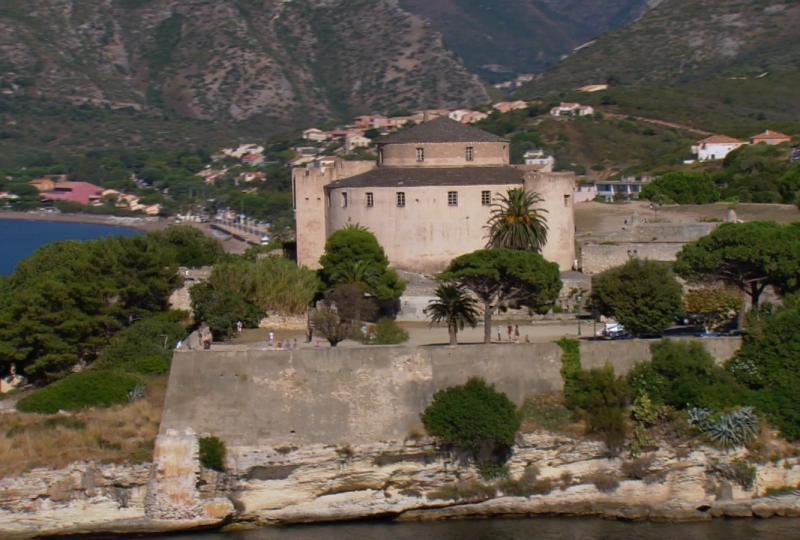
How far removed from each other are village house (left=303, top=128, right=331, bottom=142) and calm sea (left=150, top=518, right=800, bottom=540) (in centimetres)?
14470

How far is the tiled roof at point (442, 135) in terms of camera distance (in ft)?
171

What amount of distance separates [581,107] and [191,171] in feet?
199

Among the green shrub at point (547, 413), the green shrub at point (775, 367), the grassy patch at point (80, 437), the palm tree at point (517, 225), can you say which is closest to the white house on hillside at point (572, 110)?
the palm tree at point (517, 225)

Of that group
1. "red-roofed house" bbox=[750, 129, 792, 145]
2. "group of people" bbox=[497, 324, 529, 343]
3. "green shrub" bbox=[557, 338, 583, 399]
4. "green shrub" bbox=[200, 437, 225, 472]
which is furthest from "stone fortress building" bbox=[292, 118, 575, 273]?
"red-roofed house" bbox=[750, 129, 792, 145]

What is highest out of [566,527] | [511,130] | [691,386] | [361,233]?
[511,130]

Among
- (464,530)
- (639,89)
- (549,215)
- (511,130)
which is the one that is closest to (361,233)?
(549,215)

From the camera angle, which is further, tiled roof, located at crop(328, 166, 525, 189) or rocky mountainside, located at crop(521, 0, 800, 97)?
rocky mountainside, located at crop(521, 0, 800, 97)

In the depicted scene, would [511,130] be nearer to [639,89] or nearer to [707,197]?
[639,89]

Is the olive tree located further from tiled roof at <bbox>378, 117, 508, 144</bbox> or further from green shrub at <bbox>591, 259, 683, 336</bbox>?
tiled roof at <bbox>378, 117, 508, 144</bbox>

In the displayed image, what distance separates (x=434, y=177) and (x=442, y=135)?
267cm

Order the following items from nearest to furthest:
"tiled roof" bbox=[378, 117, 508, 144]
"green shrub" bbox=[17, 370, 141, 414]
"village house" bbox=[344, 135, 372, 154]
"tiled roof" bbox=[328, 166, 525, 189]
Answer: "green shrub" bbox=[17, 370, 141, 414] < "tiled roof" bbox=[328, 166, 525, 189] < "tiled roof" bbox=[378, 117, 508, 144] < "village house" bbox=[344, 135, 372, 154]

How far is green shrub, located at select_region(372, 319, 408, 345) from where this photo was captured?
4128 centimetres

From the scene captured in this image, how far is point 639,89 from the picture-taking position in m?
148

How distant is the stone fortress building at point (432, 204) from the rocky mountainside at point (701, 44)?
121 meters
